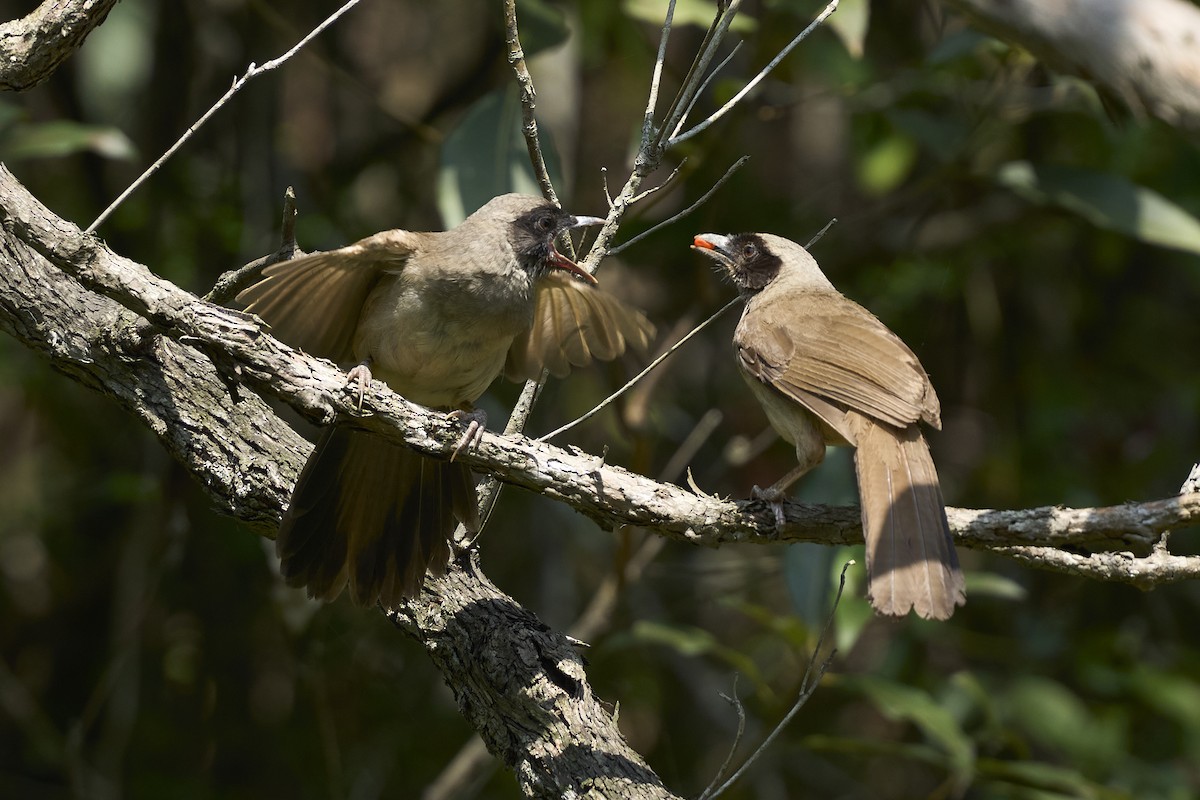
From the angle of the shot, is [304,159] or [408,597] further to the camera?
[304,159]

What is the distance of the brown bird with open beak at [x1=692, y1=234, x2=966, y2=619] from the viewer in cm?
310

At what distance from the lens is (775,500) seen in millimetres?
3266

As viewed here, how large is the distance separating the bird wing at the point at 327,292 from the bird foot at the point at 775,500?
1332 millimetres

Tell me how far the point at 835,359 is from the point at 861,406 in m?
0.29

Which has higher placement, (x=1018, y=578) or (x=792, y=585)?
(x=792, y=585)

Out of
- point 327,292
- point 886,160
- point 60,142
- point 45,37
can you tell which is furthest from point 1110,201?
point 60,142

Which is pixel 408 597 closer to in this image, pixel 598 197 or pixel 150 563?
pixel 150 563

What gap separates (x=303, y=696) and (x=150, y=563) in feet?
3.30

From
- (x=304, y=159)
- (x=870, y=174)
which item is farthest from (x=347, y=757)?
(x=870, y=174)

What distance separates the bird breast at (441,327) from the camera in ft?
12.6

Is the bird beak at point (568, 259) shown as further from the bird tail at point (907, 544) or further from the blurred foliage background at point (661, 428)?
the bird tail at point (907, 544)

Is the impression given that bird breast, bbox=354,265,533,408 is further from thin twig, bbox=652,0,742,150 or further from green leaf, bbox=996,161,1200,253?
green leaf, bbox=996,161,1200,253

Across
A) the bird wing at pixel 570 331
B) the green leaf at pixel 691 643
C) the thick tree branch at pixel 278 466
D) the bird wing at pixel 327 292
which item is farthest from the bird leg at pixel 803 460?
the bird wing at pixel 327 292

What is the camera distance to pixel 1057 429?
21.1 feet
